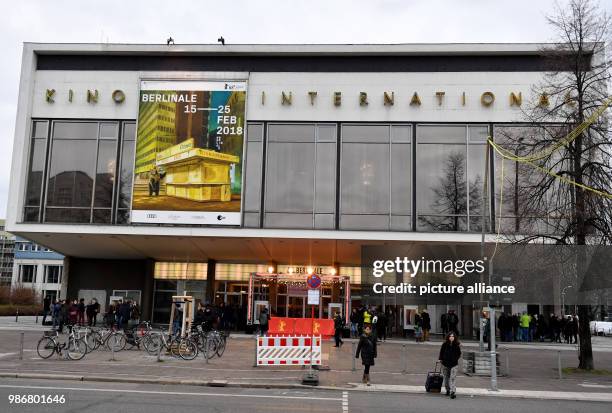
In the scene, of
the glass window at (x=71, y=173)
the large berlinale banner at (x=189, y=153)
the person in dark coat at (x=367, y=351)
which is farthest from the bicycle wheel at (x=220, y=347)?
the glass window at (x=71, y=173)

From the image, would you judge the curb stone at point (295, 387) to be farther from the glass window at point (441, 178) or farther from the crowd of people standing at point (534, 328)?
the crowd of people standing at point (534, 328)

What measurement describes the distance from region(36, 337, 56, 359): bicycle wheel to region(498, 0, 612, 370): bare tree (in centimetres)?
1624

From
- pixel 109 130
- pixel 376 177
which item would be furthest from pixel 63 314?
pixel 376 177

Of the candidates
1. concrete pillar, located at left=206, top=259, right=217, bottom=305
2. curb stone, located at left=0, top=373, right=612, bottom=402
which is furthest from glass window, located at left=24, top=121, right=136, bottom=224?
curb stone, located at left=0, top=373, right=612, bottom=402

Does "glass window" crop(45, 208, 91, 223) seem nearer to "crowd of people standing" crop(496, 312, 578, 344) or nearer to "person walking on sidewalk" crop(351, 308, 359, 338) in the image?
"person walking on sidewalk" crop(351, 308, 359, 338)

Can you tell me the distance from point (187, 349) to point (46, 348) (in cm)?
458

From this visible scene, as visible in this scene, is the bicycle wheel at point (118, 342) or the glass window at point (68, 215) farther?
the glass window at point (68, 215)

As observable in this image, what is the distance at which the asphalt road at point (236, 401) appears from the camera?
12172mm

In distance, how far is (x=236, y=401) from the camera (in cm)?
1349

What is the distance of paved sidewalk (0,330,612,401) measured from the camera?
16.6 metres

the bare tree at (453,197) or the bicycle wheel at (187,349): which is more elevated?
the bare tree at (453,197)

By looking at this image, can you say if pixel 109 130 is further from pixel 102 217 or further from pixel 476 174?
pixel 476 174

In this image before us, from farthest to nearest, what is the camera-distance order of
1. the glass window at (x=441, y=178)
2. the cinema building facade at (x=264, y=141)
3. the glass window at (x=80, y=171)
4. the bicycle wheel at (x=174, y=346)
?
1. the glass window at (x=80, y=171)
2. the cinema building facade at (x=264, y=141)
3. the glass window at (x=441, y=178)
4. the bicycle wheel at (x=174, y=346)

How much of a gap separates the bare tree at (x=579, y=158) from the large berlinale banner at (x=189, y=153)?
1488 cm
